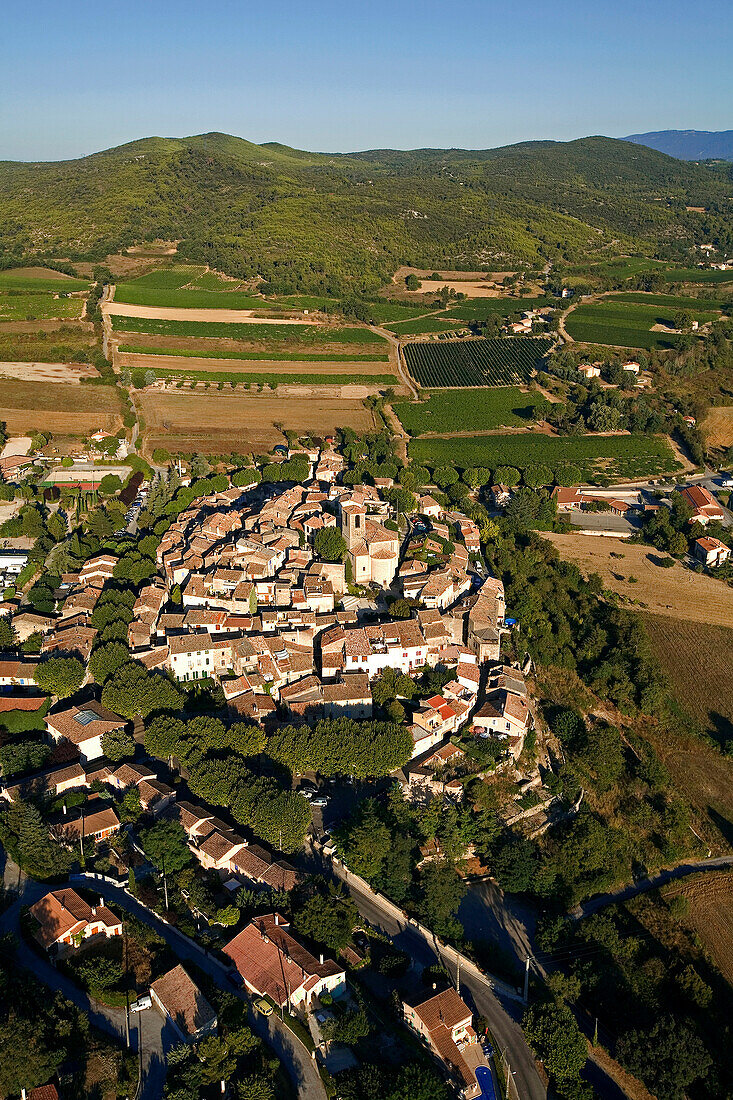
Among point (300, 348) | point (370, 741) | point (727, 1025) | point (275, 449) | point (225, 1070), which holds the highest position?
point (300, 348)

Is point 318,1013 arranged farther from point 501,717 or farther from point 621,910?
point 501,717

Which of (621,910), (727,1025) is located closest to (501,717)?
(621,910)

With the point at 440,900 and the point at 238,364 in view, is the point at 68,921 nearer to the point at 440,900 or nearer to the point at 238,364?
the point at 440,900

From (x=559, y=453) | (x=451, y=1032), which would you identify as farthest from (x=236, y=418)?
(x=451, y=1032)

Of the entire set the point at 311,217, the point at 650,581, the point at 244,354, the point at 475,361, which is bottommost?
the point at 650,581

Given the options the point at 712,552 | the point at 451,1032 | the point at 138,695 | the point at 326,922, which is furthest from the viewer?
the point at 712,552

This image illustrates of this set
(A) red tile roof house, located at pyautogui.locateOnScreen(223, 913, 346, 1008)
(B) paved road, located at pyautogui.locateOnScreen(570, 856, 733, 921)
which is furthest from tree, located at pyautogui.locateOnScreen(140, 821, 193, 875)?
(B) paved road, located at pyautogui.locateOnScreen(570, 856, 733, 921)

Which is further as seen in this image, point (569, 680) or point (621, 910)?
point (569, 680)
